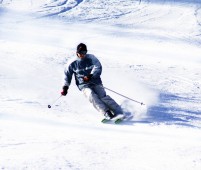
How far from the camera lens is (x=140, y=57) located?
14.0 meters

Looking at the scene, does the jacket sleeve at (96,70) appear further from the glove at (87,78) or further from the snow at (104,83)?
the snow at (104,83)

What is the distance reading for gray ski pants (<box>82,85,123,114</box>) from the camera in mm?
7855

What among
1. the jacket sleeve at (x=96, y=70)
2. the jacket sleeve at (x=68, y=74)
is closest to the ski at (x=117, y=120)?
the jacket sleeve at (x=96, y=70)

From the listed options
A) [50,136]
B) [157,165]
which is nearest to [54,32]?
[50,136]

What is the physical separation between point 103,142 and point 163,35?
1165 cm

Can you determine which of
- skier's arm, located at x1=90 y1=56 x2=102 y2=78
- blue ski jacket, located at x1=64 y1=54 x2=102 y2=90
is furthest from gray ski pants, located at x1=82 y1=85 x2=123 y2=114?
skier's arm, located at x1=90 y1=56 x2=102 y2=78

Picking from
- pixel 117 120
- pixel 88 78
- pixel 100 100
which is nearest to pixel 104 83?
pixel 88 78

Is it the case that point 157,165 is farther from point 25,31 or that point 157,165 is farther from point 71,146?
point 25,31

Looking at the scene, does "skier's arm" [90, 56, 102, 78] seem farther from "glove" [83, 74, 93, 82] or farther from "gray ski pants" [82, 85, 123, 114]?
"gray ski pants" [82, 85, 123, 114]

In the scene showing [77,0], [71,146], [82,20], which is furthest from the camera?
[77,0]

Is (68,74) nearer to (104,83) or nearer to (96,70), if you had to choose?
(96,70)

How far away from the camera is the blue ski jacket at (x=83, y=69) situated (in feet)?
27.3

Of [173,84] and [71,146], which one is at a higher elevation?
[71,146]

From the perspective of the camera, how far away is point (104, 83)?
10.9 metres
